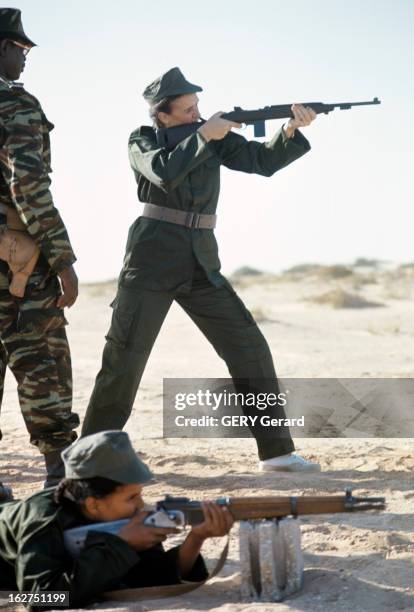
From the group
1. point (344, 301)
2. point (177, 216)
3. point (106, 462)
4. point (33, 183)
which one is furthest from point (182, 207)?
point (344, 301)

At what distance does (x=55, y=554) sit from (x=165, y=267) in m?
2.46

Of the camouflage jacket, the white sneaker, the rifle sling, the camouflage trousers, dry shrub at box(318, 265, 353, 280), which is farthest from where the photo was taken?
dry shrub at box(318, 265, 353, 280)

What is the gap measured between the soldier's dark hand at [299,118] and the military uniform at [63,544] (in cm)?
259

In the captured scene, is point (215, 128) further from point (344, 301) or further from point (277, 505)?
point (344, 301)

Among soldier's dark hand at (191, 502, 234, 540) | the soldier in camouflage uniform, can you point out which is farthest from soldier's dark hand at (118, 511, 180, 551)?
the soldier in camouflage uniform

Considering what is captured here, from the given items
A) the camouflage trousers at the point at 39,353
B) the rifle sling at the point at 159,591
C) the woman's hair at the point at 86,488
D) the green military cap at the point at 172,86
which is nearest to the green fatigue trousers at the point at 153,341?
the camouflage trousers at the point at 39,353

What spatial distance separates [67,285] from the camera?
20.9 ft

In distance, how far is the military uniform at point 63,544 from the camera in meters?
4.59

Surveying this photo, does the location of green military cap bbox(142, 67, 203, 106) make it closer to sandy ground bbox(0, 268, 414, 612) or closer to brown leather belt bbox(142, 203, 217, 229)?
brown leather belt bbox(142, 203, 217, 229)

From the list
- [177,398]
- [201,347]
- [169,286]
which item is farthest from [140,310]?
[201,347]

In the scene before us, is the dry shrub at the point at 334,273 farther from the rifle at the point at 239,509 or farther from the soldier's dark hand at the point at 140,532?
the soldier's dark hand at the point at 140,532

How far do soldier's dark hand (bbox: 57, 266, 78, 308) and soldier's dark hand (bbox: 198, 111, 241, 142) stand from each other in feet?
3.29

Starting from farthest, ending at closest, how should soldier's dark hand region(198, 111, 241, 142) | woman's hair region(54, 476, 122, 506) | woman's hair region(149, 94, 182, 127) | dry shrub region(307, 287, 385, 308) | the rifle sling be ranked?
dry shrub region(307, 287, 385, 308)
woman's hair region(149, 94, 182, 127)
soldier's dark hand region(198, 111, 241, 142)
the rifle sling
woman's hair region(54, 476, 122, 506)

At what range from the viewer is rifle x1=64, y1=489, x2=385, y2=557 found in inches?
180
